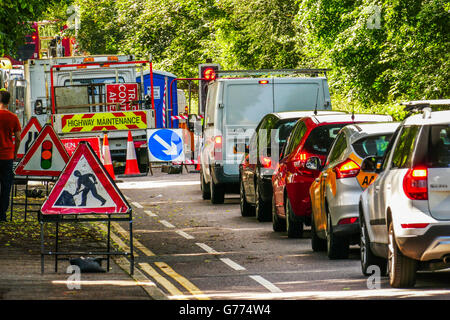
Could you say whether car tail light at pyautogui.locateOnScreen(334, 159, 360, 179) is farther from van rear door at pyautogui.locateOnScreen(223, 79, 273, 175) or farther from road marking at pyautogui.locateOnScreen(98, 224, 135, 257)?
van rear door at pyautogui.locateOnScreen(223, 79, 273, 175)

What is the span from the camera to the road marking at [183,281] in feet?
36.0

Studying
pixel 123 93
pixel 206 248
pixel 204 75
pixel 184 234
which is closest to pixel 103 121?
pixel 123 93

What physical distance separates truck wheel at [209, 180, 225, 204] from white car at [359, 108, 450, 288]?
38.9 ft

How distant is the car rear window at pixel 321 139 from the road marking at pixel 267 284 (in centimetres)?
377

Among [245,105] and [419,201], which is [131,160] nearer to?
[245,105]

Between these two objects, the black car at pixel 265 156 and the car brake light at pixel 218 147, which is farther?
the car brake light at pixel 218 147

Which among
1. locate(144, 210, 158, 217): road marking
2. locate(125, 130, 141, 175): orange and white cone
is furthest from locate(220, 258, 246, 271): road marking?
locate(125, 130, 141, 175): orange and white cone

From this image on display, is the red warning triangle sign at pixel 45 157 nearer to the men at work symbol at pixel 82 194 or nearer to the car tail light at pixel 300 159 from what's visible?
the car tail light at pixel 300 159

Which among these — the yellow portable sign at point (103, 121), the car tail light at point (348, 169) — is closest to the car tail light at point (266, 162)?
the car tail light at point (348, 169)

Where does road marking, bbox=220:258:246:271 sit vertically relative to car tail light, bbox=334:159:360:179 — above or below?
below

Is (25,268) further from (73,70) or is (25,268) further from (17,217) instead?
(73,70)

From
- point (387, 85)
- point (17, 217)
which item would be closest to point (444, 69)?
point (387, 85)

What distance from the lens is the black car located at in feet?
60.0

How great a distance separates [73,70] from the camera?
30781 millimetres
